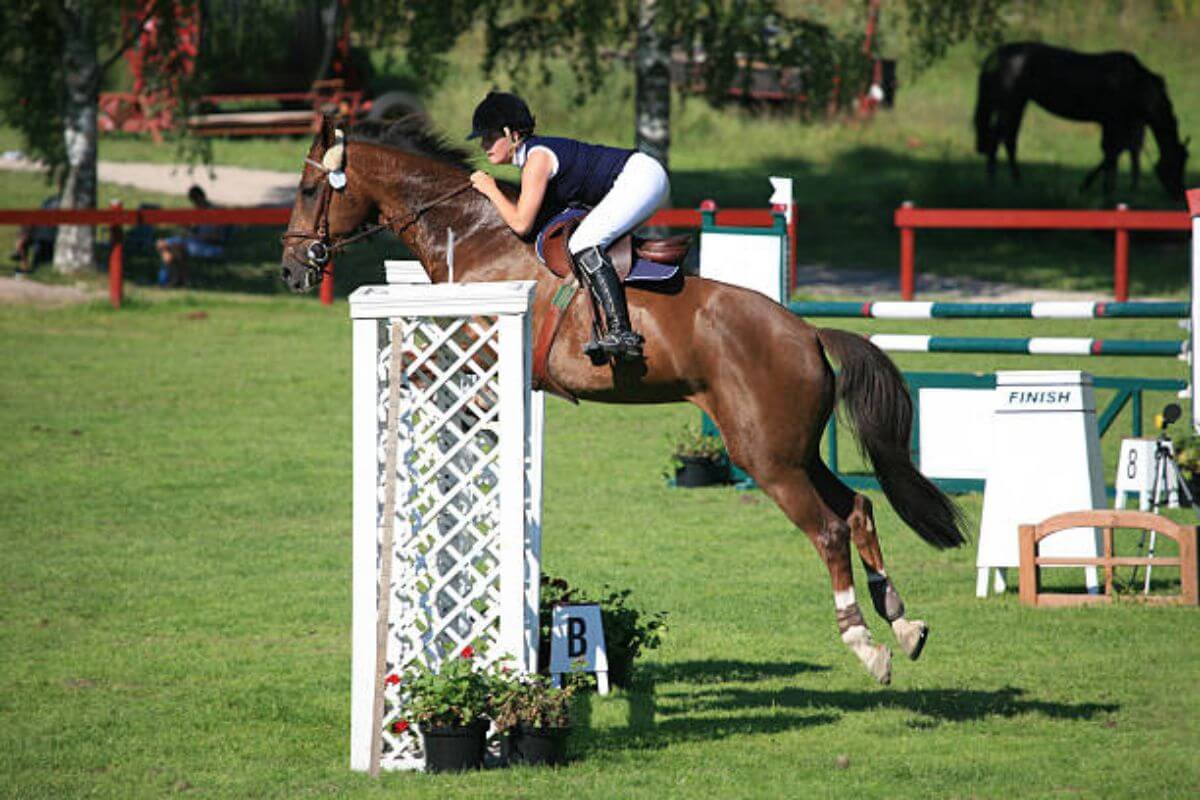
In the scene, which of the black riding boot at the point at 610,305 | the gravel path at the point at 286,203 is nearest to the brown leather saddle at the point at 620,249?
the black riding boot at the point at 610,305

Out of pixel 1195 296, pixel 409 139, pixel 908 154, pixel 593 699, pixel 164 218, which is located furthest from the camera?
pixel 908 154

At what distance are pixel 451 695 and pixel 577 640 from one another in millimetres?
996

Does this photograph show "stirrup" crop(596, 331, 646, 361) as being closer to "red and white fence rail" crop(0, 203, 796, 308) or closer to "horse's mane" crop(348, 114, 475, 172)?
"horse's mane" crop(348, 114, 475, 172)

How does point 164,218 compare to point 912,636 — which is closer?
point 912,636

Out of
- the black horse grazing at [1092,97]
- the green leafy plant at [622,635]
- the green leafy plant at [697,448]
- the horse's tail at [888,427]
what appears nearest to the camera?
the horse's tail at [888,427]

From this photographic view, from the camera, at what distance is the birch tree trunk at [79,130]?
21297mm

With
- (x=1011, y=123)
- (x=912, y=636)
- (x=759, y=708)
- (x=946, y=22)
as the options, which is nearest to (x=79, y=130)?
(x=946, y=22)

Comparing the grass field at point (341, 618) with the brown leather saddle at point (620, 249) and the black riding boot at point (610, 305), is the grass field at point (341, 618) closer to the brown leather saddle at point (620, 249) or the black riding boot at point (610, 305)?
the black riding boot at point (610, 305)

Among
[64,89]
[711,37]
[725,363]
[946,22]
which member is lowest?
[725,363]

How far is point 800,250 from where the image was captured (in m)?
24.9

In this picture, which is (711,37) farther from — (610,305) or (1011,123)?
(610,305)

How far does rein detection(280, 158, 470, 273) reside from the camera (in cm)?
731

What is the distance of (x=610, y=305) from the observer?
662 cm

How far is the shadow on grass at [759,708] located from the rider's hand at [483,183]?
2.12 metres
